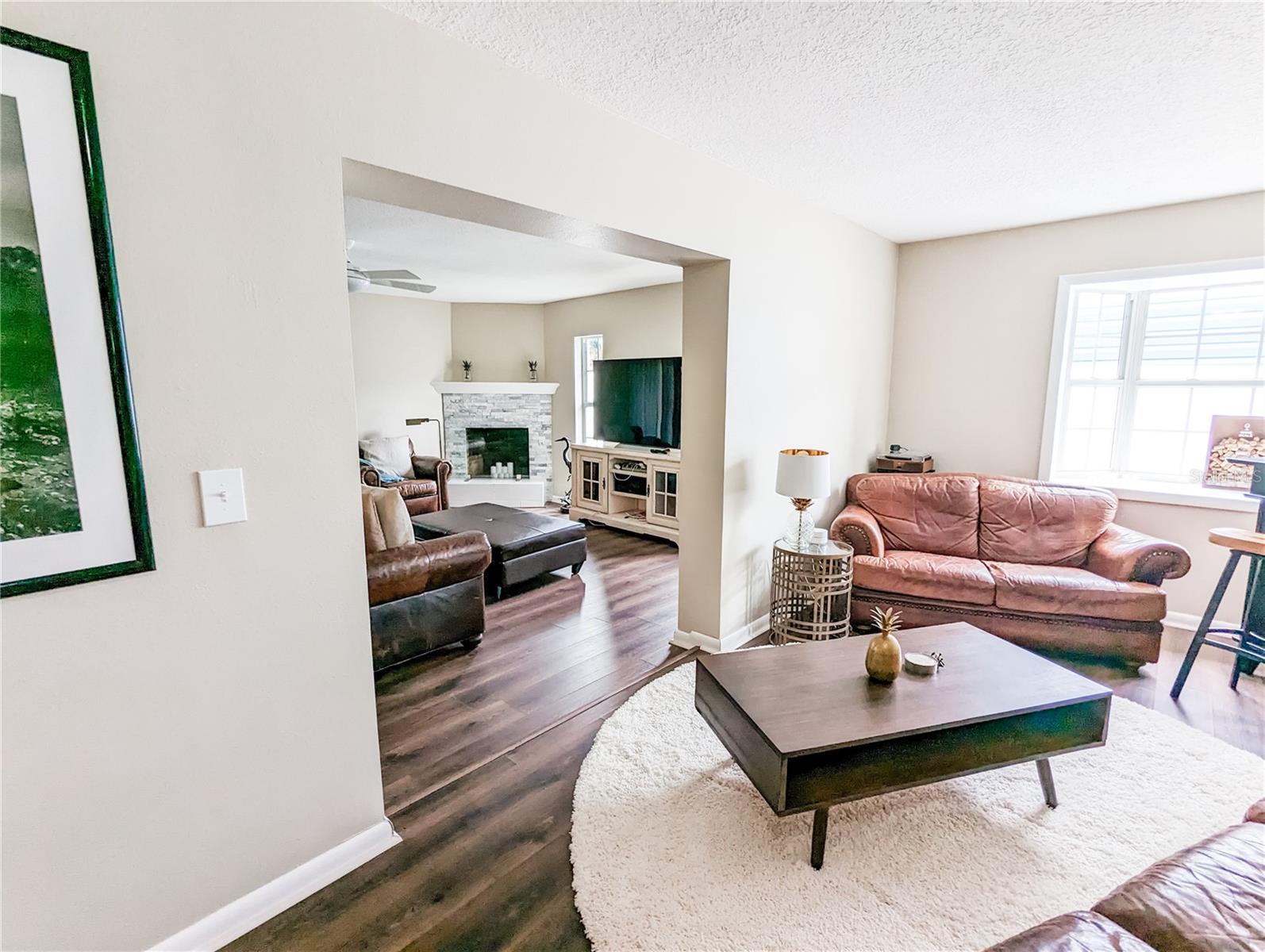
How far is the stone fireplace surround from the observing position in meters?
7.08

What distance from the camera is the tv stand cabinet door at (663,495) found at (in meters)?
5.53

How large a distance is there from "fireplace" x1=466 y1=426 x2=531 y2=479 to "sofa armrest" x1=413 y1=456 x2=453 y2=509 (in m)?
0.86

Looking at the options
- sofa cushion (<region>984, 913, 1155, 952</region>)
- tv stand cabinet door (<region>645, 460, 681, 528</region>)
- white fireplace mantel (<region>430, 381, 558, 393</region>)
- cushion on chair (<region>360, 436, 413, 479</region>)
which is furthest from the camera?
white fireplace mantel (<region>430, 381, 558, 393</region>)

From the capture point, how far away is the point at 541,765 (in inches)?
90.8

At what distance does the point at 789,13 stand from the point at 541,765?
8.89 feet

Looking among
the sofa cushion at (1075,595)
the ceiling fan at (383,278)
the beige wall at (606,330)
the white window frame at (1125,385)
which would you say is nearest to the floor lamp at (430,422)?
the beige wall at (606,330)

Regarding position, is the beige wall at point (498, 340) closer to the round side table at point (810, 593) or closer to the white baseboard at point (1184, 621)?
the round side table at point (810, 593)

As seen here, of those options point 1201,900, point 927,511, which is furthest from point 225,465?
point 927,511

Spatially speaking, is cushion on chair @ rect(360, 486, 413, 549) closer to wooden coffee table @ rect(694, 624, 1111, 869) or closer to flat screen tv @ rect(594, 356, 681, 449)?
wooden coffee table @ rect(694, 624, 1111, 869)

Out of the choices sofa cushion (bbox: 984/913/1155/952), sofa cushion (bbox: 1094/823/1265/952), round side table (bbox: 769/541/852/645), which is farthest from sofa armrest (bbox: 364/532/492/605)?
sofa cushion (bbox: 1094/823/1265/952)

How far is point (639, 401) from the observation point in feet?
19.6

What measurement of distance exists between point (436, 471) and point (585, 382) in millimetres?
2092

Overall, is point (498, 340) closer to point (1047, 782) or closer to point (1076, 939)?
point (1047, 782)

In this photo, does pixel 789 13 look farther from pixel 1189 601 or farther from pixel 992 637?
pixel 1189 601
